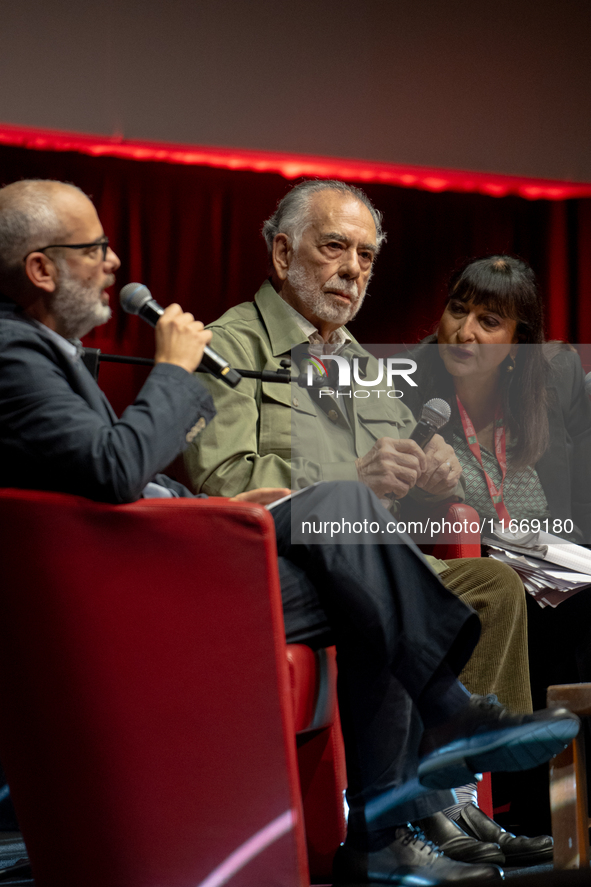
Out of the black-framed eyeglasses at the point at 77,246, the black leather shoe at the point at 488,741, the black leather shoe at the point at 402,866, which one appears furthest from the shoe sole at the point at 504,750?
the black-framed eyeglasses at the point at 77,246

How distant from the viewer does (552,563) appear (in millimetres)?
1735

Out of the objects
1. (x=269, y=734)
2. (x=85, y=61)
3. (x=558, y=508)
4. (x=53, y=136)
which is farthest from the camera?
(x=53, y=136)

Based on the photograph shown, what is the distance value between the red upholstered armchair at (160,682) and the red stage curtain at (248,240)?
2.55 metres

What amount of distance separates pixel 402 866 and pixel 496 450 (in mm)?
963

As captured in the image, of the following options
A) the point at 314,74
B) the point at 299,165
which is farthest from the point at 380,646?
the point at 299,165

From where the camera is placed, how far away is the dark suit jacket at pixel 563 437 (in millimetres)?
1889

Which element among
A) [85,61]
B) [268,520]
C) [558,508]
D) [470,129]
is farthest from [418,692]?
[470,129]

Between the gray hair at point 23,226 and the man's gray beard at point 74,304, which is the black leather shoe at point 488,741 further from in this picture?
the gray hair at point 23,226

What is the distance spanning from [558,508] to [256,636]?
1.03 meters

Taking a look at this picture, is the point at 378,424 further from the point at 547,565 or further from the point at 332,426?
the point at 547,565

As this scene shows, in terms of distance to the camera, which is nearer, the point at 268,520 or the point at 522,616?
the point at 268,520

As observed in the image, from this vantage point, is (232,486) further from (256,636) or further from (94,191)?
(94,191)

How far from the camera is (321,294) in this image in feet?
6.60

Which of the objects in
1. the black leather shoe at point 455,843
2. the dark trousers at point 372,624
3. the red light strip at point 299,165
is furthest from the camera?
the red light strip at point 299,165
